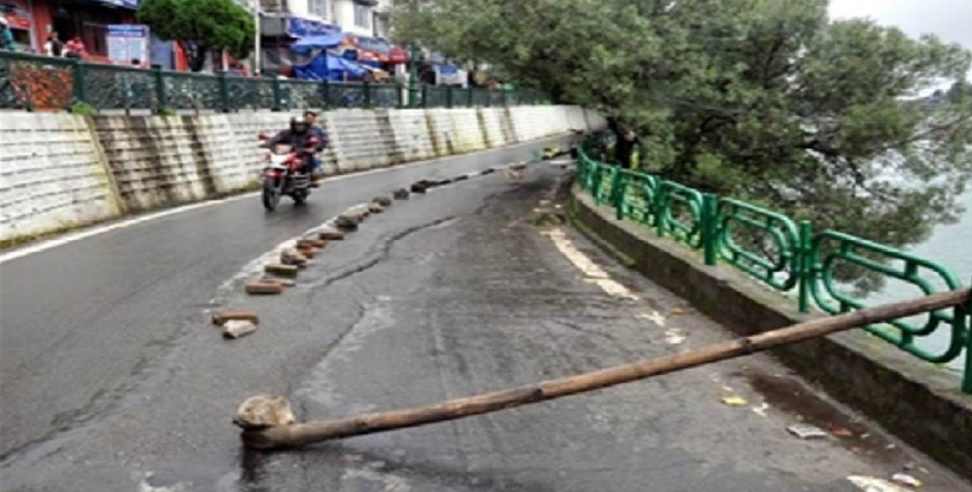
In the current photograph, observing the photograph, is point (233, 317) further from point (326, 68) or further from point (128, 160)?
point (326, 68)

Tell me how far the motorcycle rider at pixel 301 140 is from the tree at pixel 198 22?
52.3ft

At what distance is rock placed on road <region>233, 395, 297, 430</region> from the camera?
433 cm

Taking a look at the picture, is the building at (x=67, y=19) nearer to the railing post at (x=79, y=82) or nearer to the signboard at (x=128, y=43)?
the signboard at (x=128, y=43)

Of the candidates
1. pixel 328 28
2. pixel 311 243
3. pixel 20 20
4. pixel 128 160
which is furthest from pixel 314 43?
pixel 311 243

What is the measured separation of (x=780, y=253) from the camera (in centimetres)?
643

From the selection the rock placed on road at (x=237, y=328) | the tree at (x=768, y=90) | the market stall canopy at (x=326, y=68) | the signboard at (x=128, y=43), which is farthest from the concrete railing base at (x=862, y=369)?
the market stall canopy at (x=326, y=68)

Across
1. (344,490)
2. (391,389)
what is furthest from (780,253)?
(344,490)

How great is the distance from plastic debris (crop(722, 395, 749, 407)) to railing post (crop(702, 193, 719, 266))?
2727mm

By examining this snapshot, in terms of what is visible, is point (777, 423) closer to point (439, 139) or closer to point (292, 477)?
point (292, 477)

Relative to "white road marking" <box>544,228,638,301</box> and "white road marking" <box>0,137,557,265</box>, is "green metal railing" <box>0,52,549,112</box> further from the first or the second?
"white road marking" <box>544,228,638,301</box>

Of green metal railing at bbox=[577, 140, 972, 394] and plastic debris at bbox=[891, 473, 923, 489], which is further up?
green metal railing at bbox=[577, 140, 972, 394]

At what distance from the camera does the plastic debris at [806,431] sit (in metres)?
4.65

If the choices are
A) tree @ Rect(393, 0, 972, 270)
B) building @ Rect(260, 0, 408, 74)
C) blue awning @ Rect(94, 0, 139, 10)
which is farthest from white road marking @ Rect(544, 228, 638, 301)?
building @ Rect(260, 0, 408, 74)

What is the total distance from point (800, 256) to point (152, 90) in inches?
533
